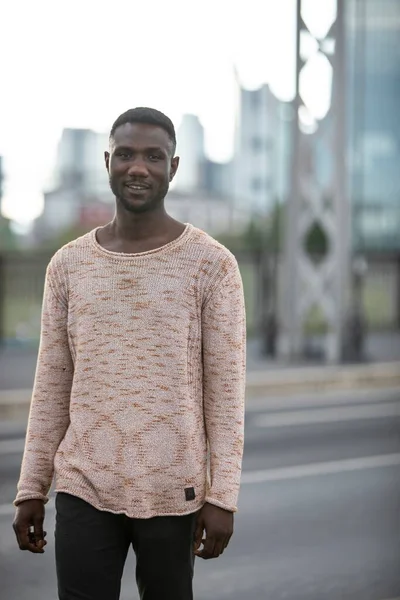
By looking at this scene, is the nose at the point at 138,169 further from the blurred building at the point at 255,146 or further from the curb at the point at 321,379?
the blurred building at the point at 255,146

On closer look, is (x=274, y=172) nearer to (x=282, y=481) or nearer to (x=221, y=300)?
(x=282, y=481)

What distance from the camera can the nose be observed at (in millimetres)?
2004

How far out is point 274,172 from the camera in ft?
195

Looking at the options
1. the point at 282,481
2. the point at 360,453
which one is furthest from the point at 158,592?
the point at 360,453

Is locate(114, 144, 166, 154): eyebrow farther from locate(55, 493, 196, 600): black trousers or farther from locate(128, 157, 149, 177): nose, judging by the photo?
locate(55, 493, 196, 600): black trousers

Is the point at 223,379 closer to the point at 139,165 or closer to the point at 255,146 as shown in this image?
the point at 139,165

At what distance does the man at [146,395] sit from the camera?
6.45 feet

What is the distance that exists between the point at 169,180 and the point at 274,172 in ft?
191

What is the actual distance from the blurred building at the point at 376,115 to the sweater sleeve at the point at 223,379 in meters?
34.4

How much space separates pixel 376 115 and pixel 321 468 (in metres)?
34.8

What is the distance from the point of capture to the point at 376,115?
40.2m

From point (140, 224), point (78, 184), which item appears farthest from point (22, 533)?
point (78, 184)

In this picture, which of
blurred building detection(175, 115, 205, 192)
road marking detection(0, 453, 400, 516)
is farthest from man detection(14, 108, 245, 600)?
blurred building detection(175, 115, 205, 192)

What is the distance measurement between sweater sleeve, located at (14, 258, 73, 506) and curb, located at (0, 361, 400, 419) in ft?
27.6
